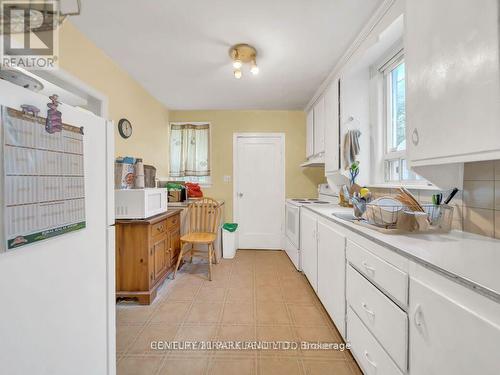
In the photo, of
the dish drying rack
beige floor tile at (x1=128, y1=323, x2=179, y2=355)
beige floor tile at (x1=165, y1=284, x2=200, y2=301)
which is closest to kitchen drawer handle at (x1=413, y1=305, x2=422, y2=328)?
the dish drying rack

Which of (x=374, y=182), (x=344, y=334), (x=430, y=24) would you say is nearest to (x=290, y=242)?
(x=374, y=182)

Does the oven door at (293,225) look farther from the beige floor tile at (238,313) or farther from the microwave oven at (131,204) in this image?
the microwave oven at (131,204)

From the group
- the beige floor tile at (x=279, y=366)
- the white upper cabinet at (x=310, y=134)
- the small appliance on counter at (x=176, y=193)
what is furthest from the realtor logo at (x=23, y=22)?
the white upper cabinet at (x=310, y=134)

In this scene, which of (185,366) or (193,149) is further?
(193,149)

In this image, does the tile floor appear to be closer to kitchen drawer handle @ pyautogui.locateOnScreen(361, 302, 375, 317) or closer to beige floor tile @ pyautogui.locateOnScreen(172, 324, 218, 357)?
beige floor tile @ pyautogui.locateOnScreen(172, 324, 218, 357)

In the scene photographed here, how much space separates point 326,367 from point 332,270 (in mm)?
596

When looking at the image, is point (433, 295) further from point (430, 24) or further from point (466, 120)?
point (430, 24)

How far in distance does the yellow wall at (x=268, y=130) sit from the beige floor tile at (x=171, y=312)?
1.85 metres

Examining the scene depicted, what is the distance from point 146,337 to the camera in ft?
5.39

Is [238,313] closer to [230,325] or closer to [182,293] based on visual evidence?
[230,325]

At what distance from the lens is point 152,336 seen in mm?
1649

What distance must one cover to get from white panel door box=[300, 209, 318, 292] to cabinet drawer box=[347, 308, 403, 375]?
0.74m

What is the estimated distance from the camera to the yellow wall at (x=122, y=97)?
1.78m

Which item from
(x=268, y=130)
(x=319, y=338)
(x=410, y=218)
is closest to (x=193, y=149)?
(x=268, y=130)
